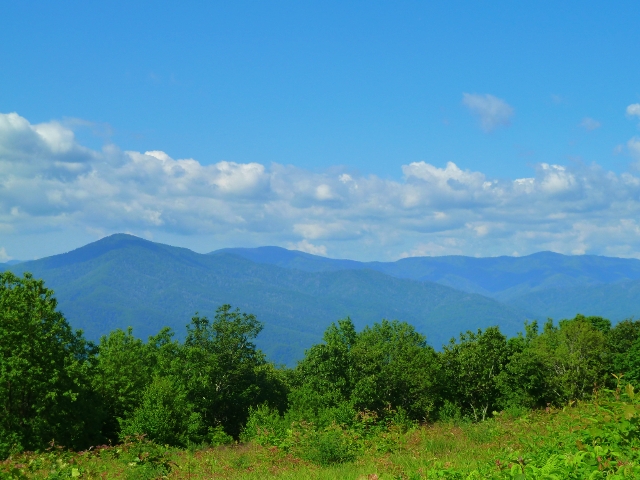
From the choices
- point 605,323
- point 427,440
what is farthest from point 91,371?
point 605,323

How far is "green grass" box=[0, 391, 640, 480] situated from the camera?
9141 millimetres

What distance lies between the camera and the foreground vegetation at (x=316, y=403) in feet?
39.6

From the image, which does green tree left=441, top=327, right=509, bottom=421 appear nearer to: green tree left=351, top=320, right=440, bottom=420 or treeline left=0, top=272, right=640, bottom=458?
treeline left=0, top=272, right=640, bottom=458

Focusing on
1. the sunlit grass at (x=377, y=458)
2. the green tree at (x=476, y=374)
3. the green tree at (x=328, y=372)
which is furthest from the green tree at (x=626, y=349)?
the sunlit grass at (x=377, y=458)

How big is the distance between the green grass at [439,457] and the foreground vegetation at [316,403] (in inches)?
2.1

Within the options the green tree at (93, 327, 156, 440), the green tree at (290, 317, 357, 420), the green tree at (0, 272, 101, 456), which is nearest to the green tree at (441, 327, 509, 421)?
the green tree at (290, 317, 357, 420)

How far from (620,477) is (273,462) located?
9.30 m

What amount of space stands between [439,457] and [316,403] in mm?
35891

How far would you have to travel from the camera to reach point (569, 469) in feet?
28.5

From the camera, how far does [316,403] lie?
48.6m

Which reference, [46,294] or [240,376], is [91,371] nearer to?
[46,294]

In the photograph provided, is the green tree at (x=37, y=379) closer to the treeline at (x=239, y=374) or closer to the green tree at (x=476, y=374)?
the treeline at (x=239, y=374)

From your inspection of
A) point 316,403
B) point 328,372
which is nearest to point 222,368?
point 328,372

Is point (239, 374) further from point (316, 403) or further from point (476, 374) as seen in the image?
point (476, 374)
